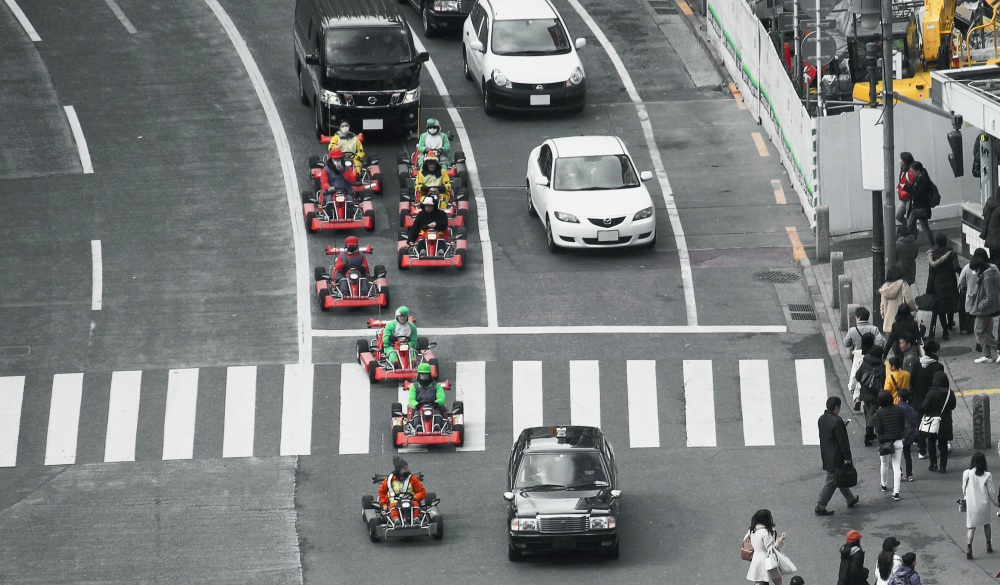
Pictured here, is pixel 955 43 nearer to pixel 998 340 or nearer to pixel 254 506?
pixel 998 340

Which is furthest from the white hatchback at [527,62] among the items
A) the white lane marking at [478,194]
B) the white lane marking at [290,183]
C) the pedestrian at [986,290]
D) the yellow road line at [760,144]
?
the pedestrian at [986,290]

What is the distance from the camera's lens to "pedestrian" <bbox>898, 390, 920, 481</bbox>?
24.1m

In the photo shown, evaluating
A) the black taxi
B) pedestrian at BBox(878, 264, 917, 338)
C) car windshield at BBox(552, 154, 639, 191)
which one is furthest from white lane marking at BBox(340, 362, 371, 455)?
pedestrian at BBox(878, 264, 917, 338)

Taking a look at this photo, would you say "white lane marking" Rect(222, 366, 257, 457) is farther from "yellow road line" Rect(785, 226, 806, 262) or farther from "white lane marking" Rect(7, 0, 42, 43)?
"white lane marking" Rect(7, 0, 42, 43)

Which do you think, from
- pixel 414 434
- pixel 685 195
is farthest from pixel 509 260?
pixel 414 434

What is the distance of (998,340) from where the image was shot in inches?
1085

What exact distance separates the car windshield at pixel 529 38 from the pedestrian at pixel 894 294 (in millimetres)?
12470

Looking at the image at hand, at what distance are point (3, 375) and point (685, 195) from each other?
12.9 meters

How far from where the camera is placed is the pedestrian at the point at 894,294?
2712cm

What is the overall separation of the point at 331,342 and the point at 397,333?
1.89 m

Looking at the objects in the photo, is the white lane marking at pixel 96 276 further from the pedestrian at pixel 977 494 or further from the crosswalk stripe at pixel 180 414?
the pedestrian at pixel 977 494

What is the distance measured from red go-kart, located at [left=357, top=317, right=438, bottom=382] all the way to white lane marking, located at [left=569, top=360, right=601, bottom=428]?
2108mm

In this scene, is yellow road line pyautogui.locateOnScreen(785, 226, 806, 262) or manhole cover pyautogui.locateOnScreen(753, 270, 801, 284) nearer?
manhole cover pyautogui.locateOnScreen(753, 270, 801, 284)

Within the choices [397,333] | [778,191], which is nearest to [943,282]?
[778,191]
